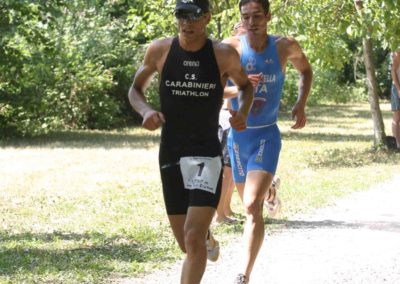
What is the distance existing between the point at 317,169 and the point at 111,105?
11.2m

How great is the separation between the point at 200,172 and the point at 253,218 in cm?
112

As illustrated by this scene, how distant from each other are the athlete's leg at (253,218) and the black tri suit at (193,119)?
939 mm

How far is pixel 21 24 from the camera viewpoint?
17891mm

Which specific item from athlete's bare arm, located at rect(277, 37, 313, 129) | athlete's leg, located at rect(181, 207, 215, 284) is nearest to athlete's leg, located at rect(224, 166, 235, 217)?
athlete's bare arm, located at rect(277, 37, 313, 129)

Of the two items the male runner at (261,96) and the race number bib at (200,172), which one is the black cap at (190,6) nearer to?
the race number bib at (200,172)

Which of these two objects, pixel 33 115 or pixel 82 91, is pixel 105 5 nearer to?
pixel 82 91

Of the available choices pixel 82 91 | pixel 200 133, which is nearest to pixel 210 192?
pixel 200 133

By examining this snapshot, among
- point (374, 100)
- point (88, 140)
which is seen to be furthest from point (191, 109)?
point (88, 140)

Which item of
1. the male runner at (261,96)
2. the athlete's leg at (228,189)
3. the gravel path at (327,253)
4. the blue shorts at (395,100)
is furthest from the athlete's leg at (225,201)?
the blue shorts at (395,100)

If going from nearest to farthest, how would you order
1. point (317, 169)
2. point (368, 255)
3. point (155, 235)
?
point (368, 255), point (155, 235), point (317, 169)

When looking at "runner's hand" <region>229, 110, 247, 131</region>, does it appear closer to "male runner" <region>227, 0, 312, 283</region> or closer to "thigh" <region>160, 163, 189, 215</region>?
"thigh" <region>160, 163, 189, 215</region>

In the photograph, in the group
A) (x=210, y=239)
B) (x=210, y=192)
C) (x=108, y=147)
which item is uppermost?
(x=210, y=192)

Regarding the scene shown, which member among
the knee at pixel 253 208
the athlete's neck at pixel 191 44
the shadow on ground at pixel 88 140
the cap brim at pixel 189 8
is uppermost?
the cap brim at pixel 189 8

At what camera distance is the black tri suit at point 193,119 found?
5387 millimetres
